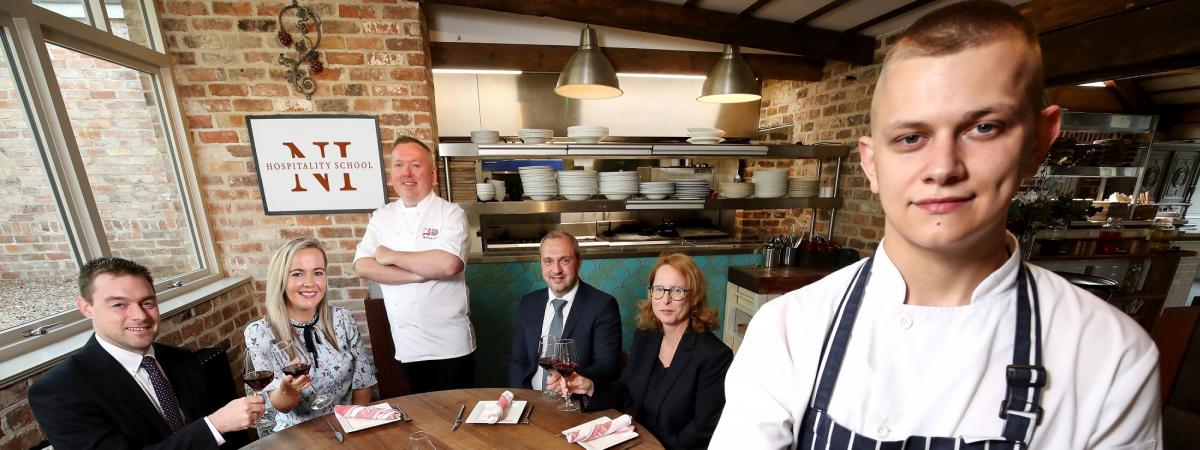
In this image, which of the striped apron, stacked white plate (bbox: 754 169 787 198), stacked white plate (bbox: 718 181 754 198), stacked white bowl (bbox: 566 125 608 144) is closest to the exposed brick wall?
stacked white bowl (bbox: 566 125 608 144)

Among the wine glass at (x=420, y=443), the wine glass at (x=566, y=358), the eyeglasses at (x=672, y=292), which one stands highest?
the eyeglasses at (x=672, y=292)

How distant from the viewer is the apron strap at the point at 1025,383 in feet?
2.11

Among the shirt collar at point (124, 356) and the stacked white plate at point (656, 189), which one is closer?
the shirt collar at point (124, 356)

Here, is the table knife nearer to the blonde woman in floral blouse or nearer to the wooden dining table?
the wooden dining table

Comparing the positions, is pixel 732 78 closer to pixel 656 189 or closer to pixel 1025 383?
pixel 656 189

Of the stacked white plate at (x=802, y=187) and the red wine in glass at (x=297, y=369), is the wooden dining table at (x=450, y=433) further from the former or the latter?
the stacked white plate at (x=802, y=187)

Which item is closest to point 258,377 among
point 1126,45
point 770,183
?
point 770,183

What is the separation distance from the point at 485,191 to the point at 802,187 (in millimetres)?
2508

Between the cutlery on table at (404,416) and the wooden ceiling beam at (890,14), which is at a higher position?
the wooden ceiling beam at (890,14)

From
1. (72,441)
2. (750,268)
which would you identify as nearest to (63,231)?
(72,441)

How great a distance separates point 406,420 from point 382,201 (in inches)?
71.0

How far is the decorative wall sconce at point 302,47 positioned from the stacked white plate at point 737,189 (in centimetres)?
292

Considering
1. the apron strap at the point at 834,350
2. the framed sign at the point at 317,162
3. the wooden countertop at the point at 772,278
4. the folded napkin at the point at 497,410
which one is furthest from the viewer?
the wooden countertop at the point at 772,278

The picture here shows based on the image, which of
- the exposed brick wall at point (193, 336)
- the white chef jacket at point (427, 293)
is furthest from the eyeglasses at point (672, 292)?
the exposed brick wall at point (193, 336)
